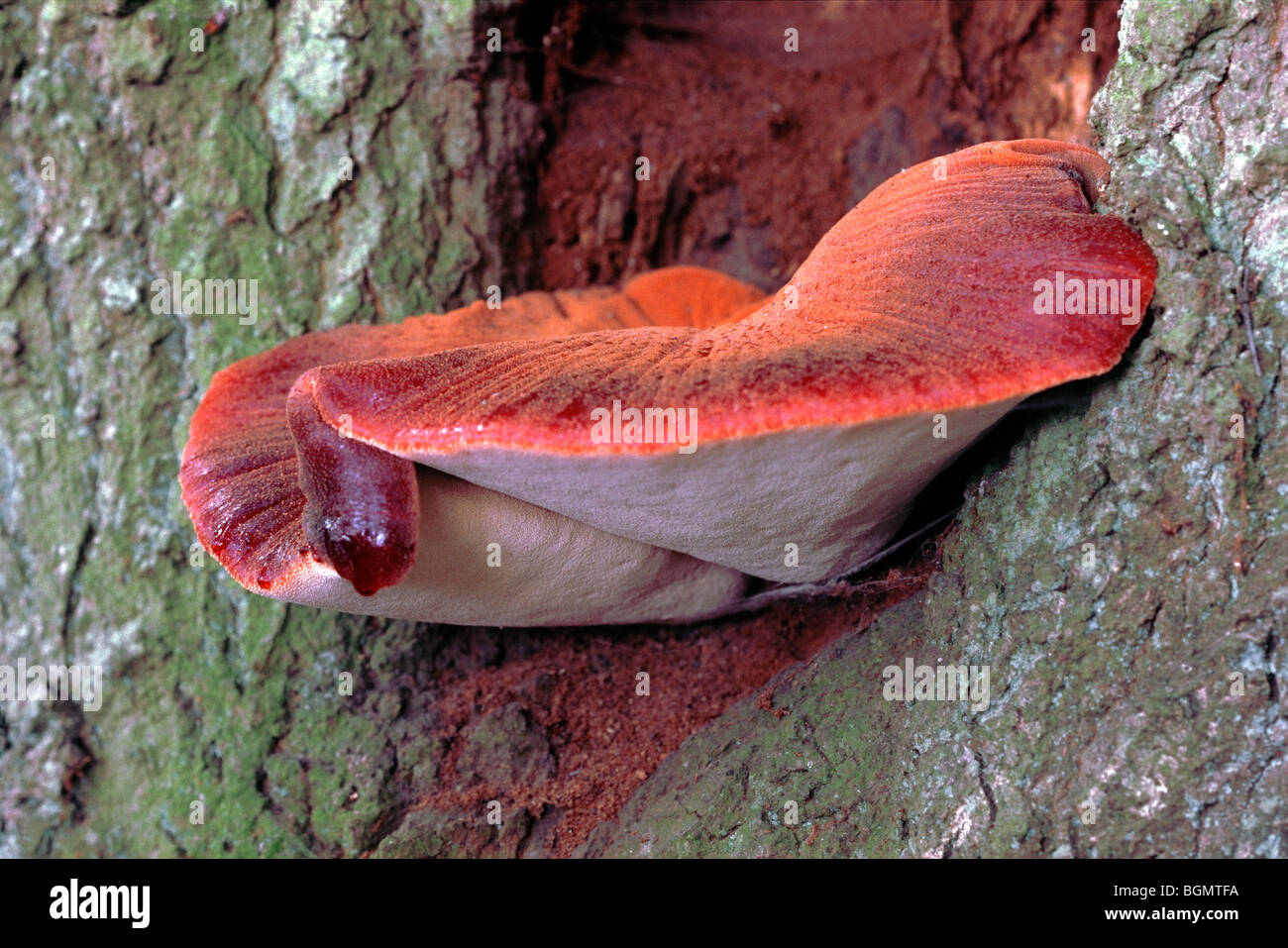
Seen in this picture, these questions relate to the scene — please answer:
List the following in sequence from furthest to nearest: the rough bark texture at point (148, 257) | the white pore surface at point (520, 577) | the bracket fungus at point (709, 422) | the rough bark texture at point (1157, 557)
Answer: the rough bark texture at point (148, 257), the white pore surface at point (520, 577), the rough bark texture at point (1157, 557), the bracket fungus at point (709, 422)

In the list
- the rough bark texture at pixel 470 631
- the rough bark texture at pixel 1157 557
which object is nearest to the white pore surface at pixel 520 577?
the rough bark texture at pixel 470 631

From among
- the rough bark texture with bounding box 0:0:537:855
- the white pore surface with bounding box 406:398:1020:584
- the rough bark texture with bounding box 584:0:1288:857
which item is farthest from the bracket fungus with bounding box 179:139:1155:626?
the rough bark texture with bounding box 0:0:537:855

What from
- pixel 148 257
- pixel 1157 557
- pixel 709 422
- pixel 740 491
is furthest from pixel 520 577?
pixel 148 257

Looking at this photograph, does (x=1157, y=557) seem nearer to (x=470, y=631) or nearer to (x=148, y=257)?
(x=470, y=631)

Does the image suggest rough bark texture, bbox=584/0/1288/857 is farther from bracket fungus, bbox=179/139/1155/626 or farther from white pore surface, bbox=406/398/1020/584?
white pore surface, bbox=406/398/1020/584

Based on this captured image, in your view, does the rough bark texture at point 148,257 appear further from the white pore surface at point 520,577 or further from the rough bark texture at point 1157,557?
the rough bark texture at point 1157,557
